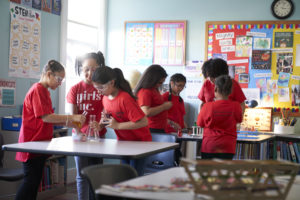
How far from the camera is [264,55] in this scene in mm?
5715

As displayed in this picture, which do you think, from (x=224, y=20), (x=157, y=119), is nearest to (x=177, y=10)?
(x=224, y=20)

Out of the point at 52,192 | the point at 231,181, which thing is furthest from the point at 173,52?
the point at 231,181

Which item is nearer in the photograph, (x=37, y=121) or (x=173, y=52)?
(x=37, y=121)

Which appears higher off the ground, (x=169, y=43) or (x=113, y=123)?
(x=169, y=43)

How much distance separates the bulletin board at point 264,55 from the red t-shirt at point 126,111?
9.58 feet

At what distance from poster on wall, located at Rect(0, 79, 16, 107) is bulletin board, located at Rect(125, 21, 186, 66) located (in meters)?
2.17

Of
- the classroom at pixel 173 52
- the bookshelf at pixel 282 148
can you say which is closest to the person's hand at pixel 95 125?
the classroom at pixel 173 52

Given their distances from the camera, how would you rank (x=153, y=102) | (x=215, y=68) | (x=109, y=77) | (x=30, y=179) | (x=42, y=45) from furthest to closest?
1. (x=42, y=45)
2. (x=153, y=102)
3. (x=215, y=68)
4. (x=109, y=77)
5. (x=30, y=179)

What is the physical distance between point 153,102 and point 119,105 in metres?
0.82

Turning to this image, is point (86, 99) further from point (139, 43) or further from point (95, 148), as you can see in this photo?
point (139, 43)

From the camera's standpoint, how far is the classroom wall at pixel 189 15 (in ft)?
19.0

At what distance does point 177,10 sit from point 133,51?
89 cm

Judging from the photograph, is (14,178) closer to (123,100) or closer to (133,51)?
(123,100)

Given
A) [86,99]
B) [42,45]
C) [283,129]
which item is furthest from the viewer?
[283,129]
